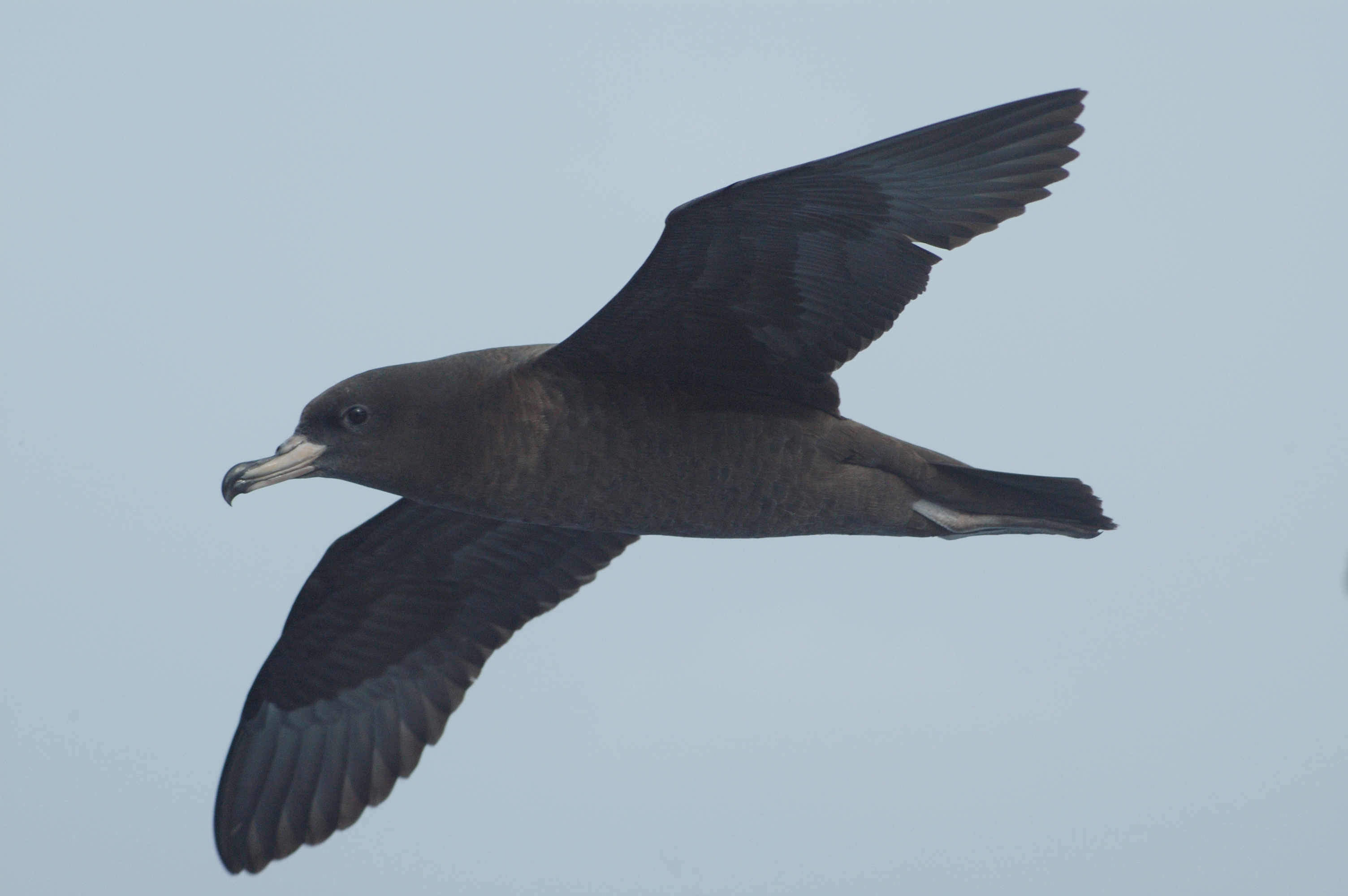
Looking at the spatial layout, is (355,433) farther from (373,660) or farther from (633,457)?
(373,660)

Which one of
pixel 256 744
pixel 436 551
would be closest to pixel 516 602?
pixel 436 551

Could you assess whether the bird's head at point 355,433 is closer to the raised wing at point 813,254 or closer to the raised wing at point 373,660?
the raised wing at point 813,254

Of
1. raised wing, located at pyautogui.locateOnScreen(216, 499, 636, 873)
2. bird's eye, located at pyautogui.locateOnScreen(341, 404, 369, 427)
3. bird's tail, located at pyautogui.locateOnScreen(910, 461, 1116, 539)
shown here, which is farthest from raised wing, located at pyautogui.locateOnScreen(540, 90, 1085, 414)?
raised wing, located at pyautogui.locateOnScreen(216, 499, 636, 873)

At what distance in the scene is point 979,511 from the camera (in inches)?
225

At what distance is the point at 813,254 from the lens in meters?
5.31

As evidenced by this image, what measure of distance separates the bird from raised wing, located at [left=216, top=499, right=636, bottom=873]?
1.31 m

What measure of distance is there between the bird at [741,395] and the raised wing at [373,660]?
131 centimetres

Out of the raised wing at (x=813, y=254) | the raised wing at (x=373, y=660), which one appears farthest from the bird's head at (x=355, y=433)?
the raised wing at (x=373, y=660)

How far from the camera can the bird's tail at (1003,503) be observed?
567 cm

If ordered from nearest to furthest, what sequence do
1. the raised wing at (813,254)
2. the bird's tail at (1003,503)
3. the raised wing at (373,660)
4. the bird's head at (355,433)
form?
the raised wing at (813,254) → the bird's head at (355,433) → the bird's tail at (1003,503) → the raised wing at (373,660)

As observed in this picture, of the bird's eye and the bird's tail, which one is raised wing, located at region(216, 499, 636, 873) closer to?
the bird's eye

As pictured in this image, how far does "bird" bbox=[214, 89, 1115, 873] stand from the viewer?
16.8 ft

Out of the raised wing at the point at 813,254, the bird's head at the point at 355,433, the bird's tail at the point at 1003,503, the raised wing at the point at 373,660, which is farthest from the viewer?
the raised wing at the point at 373,660

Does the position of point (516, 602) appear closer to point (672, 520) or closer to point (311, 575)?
point (311, 575)
